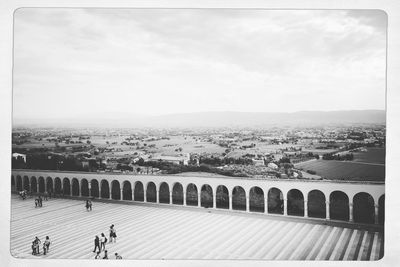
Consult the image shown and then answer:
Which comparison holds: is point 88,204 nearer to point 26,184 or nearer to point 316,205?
point 26,184

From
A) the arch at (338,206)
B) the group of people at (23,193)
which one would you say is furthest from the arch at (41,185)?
the arch at (338,206)

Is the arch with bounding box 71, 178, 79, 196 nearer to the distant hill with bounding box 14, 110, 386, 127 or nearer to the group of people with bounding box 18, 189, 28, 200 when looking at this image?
the group of people with bounding box 18, 189, 28, 200

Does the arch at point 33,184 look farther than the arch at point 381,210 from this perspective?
Yes

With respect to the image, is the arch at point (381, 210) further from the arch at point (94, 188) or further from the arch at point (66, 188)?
the arch at point (66, 188)

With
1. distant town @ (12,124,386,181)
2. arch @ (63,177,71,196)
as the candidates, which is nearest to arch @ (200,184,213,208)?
distant town @ (12,124,386,181)

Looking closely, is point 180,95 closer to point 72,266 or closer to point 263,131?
point 263,131
